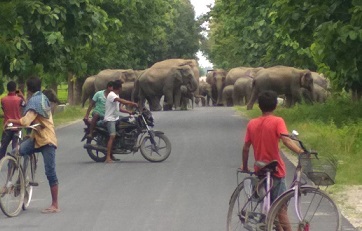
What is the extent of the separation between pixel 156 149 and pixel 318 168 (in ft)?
40.2

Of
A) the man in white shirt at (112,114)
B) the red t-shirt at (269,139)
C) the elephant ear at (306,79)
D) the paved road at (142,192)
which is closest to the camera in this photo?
the red t-shirt at (269,139)

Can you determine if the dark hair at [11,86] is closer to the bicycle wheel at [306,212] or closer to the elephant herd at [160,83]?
the bicycle wheel at [306,212]

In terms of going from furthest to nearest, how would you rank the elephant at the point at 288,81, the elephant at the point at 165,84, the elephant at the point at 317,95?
the elephant at the point at 165,84, the elephant at the point at 317,95, the elephant at the point at 288,81

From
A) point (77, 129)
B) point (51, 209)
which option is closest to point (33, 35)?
point (77, 129)

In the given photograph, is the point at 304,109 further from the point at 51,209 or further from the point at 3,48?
the point at 51,209

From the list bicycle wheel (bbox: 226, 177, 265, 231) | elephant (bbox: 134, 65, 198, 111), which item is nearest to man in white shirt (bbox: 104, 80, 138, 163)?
bicycle wheel (bbox: 226, 177, 265, 231)

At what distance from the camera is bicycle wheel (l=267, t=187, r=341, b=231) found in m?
10.4

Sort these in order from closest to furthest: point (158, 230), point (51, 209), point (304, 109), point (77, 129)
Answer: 1. point (158, 230)
2. point (51, 209)
3. point (77, 129)
4. point (304, 109)

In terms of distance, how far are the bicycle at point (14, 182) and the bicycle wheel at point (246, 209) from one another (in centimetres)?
387

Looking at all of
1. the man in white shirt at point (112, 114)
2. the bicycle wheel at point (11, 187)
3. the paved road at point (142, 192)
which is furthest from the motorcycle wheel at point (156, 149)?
the bicycle wheel at point (11, 187)

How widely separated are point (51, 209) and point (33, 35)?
17286mm

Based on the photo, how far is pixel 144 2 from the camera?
50656 millimetres

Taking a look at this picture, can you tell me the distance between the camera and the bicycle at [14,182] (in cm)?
1431

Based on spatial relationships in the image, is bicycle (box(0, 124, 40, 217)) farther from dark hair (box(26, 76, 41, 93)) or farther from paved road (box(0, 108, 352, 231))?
dark hair (box(26, 76, 41, 93))
